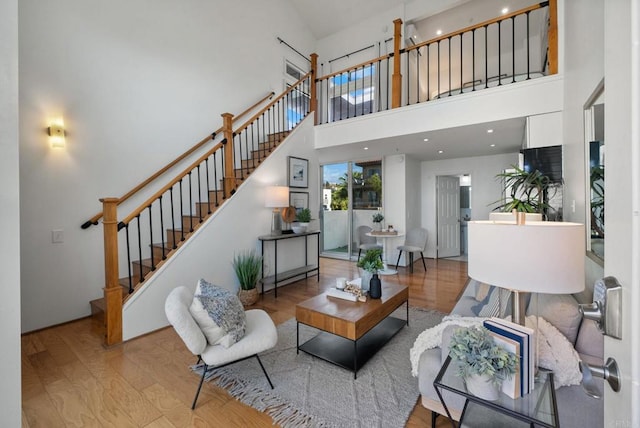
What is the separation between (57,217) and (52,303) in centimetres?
93

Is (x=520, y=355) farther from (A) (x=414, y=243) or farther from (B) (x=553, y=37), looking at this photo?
(A) (x=414, y=243)

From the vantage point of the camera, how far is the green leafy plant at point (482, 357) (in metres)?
1.15

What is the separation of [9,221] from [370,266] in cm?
230

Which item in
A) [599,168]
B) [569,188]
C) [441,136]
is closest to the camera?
[599,168]

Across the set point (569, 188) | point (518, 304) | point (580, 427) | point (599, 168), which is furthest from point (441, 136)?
point (580, 427)

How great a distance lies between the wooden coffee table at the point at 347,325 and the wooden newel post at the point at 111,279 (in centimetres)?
171

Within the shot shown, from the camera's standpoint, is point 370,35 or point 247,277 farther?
point 370,35

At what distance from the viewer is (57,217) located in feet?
10.1

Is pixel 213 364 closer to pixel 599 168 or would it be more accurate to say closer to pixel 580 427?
pixel 580 427

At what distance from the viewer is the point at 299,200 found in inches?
198

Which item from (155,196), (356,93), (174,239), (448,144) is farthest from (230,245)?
→ (356,93)

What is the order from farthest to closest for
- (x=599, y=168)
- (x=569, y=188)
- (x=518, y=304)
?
(x=569, y=188) → (x=599, y=168) → (x=518, y=304)

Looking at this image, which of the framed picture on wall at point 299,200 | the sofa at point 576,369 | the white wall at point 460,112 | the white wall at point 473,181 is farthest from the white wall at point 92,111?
the white wall at point 473,181

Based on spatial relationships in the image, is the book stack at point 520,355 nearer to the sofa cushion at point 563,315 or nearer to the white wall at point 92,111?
the sofa cushion at point 563,315
